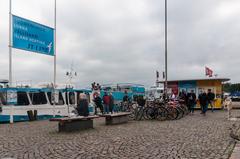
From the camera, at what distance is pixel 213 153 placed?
8.33 m

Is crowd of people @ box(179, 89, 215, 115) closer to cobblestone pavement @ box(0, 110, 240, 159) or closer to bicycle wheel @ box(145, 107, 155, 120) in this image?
bicycle wheel @ box(145, 107, 155, 120)

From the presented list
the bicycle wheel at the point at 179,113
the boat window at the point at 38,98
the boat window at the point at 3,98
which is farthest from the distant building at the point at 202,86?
the boat window at the point at 3,98

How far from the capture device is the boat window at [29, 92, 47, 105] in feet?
76.2

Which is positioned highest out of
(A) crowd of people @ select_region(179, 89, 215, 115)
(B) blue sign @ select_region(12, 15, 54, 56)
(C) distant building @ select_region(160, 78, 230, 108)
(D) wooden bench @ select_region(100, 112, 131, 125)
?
(B) blue sign @ select_region(12, 15, 54, 56)

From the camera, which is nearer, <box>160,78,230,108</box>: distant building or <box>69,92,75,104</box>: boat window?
<box>69,92,75,104</box>: boat window

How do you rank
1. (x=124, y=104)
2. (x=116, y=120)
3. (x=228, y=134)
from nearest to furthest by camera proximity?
(x=228, y=134) < (x=116, y=120) < (x=124, y=104)

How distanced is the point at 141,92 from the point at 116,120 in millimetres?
25502

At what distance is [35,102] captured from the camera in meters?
23.3

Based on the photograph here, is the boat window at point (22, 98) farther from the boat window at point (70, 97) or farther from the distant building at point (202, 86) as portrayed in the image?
the distant building at point (202, 86)

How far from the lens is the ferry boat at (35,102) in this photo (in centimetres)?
2098

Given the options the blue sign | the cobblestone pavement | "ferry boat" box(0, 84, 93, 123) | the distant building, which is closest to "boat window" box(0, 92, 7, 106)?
"ferry boat" box(0, 84, 93, 123)

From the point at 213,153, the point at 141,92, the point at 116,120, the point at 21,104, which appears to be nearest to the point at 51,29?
the point at 21,104

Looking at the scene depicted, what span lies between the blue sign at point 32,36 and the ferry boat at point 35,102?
2817 millimetres

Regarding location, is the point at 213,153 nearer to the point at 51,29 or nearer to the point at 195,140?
the point at 195,140
